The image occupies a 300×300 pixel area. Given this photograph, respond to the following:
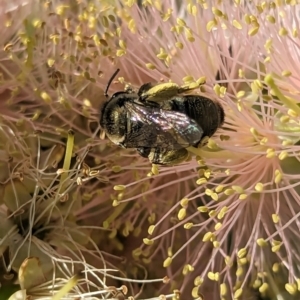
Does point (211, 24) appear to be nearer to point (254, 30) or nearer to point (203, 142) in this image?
point (254, 30)

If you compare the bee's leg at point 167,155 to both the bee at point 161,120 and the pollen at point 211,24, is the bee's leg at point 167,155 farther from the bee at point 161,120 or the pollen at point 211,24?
the pollen at point 211,24

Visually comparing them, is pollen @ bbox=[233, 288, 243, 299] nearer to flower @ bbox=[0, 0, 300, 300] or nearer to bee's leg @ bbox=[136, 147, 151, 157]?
flower @ bbox=[0, 0, 300, 300]

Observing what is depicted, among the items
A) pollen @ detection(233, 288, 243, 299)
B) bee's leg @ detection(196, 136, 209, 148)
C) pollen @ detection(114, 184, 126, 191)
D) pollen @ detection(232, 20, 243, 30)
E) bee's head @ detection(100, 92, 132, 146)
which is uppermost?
bee's head @ detection(100, 92, 132, 146)

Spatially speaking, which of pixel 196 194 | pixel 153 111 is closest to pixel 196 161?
pixel 196 194

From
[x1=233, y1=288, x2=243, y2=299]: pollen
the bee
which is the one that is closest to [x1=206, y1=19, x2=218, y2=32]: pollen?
the bee

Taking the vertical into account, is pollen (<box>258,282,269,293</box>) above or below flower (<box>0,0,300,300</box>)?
below

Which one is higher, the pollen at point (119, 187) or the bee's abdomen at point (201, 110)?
the bee's abdomen at point (201, 110)

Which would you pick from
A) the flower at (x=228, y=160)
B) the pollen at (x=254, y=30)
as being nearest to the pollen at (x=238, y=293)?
the flower at (x=228, y=160)

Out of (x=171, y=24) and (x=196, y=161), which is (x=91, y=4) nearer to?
(x=171, y=24)

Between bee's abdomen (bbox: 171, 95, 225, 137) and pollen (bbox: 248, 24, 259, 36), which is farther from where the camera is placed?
pollen (bbox: 248, 24, 259, 36)
